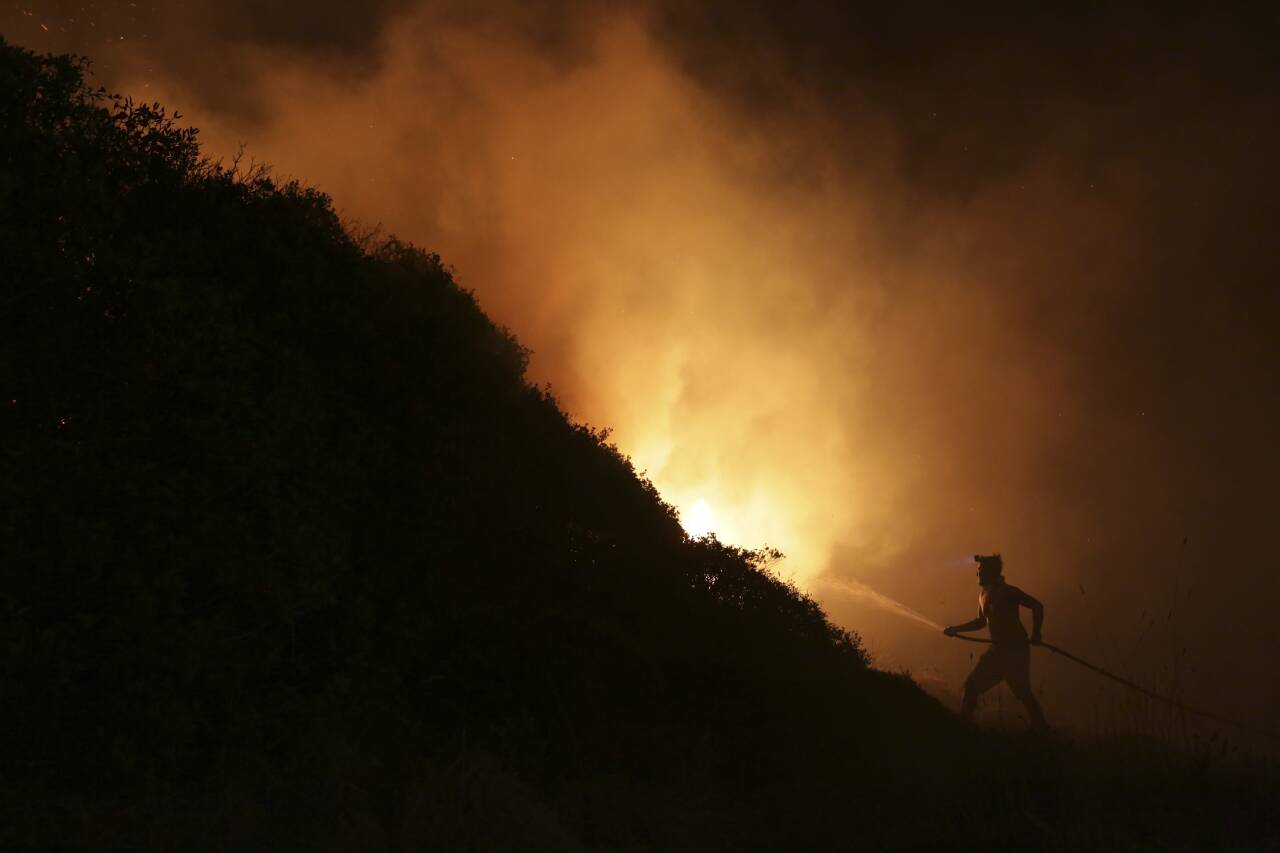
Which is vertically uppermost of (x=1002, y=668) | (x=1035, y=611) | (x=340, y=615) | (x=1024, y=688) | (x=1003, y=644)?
(x=1035, y=611)

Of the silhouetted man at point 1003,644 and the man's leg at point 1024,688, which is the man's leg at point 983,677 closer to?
the silhouetted man at point 1003,644

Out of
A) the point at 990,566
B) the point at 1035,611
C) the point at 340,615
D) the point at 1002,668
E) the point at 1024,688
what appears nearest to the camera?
the point at 340,615

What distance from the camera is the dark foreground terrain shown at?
4.63 m

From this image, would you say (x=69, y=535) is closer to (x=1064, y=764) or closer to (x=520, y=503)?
(x=520, y=503)

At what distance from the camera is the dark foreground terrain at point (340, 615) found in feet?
15.2

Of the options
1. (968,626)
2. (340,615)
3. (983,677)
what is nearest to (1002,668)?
(983,677)

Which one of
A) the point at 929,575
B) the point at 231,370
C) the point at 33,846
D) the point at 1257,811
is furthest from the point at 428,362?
the point at 929,575

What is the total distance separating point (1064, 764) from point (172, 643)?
6.46m

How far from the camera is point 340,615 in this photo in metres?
6.04

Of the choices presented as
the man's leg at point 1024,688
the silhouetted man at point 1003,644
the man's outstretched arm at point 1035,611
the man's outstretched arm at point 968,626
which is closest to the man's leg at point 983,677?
the silhouetted man at point 1003,644

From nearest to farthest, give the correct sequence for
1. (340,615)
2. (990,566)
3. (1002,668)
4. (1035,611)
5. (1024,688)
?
1. (340,615)
2. (1024,688)
3. (1002,668)
4. (1035,611)
5. (990,566)

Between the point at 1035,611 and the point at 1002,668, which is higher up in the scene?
the point at 1035,611

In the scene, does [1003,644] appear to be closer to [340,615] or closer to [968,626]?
[968,626]

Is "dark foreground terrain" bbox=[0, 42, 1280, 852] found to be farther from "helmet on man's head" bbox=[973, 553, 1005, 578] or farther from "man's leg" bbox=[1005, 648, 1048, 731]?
"helmet on man's head" bbox=[973, 553, 1005, 578]
